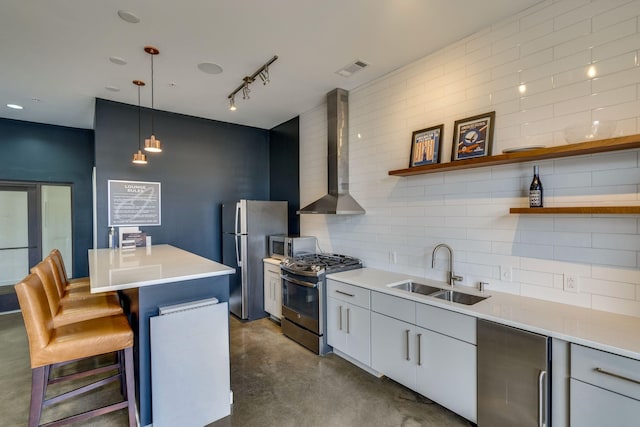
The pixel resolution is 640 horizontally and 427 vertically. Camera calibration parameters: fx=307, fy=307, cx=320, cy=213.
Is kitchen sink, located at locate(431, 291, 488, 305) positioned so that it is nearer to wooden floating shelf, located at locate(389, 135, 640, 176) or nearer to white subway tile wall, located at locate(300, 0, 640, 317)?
white subway tile wall, located at locate(300, 0, 640, 317)

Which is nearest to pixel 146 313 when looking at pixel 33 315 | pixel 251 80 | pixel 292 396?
pixel 33 315

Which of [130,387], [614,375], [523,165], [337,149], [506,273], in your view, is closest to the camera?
[614,375]

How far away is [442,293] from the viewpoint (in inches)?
105

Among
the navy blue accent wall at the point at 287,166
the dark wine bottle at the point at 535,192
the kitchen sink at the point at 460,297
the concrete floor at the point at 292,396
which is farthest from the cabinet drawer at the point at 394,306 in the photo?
the navy blue accent wall at the point at 287,166

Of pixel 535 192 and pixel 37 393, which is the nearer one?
pixel 37 393

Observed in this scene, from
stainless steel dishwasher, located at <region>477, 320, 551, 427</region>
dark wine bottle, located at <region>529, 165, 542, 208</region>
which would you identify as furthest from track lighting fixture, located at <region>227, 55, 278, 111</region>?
stainless steel dishwasher, located at <region>477, 320, 551, 427</region>

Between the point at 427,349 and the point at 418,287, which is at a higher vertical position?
the point at 418,287

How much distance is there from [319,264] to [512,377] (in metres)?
2.03

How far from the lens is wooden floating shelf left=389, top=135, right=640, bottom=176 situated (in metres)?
1.75

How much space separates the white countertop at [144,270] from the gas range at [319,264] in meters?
1.07

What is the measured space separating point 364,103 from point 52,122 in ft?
16.9

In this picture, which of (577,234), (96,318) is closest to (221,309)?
(96,318)

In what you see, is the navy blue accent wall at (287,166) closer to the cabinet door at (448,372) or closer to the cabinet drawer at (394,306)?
the cabinet drawer at (394,306)

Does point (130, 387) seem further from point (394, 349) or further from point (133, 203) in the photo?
point (133, 203)
